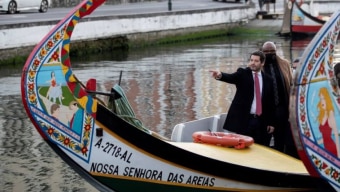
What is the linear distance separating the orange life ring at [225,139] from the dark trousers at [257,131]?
439 millimetres

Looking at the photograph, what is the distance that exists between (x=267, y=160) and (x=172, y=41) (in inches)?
979

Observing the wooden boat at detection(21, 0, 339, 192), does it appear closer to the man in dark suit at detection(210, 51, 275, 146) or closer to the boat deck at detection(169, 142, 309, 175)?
the boat deck at detection(169, 142, 309, 175)

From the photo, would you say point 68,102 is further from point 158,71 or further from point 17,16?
point 17,16

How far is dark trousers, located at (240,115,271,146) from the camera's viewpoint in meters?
11.4

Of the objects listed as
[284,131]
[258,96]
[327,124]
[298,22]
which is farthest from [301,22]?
[327,124]

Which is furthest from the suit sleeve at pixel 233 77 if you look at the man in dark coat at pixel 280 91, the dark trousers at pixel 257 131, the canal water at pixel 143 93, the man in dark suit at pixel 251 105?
the canal water at pixel 143 93

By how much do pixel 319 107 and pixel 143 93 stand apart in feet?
38.8

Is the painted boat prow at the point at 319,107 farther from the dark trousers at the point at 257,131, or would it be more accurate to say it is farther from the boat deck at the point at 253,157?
the dark trousers at the point at 257,131

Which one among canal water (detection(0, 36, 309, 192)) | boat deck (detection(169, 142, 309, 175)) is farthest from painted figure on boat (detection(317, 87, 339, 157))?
canal water (detection(0, 36, 309, 192))

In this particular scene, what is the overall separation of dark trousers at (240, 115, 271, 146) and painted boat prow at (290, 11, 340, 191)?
181 cm

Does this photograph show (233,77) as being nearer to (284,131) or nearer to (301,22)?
(284,131)

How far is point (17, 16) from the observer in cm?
3319

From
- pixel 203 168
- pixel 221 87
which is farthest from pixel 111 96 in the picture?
pixel 221 87

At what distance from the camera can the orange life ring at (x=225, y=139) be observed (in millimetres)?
10758
